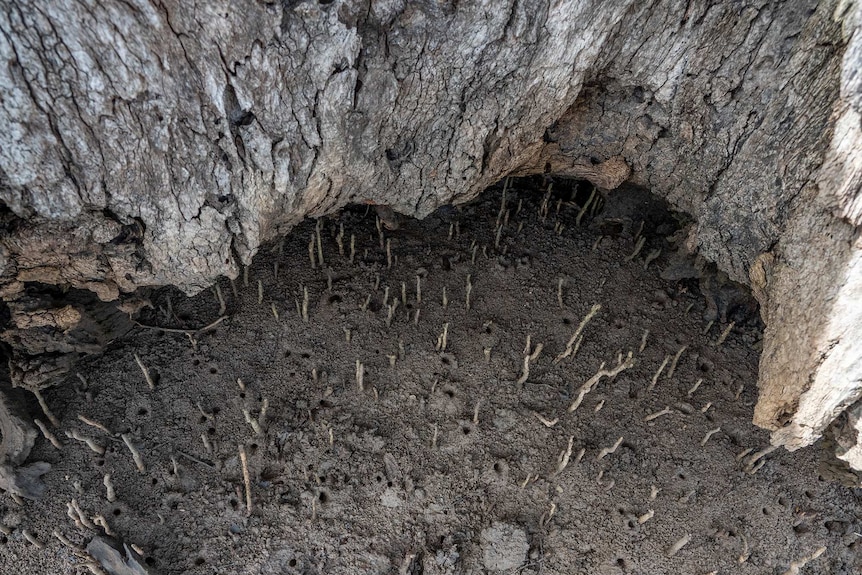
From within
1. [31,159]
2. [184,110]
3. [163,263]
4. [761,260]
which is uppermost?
[761,260]

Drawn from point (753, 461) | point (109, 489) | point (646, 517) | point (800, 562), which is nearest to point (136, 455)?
point (109, 489)

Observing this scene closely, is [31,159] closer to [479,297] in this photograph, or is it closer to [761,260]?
[479,297]

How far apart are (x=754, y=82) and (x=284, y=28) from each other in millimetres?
1701

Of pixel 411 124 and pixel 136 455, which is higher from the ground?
pixel 411 124

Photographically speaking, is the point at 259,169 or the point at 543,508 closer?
the point at 259,169

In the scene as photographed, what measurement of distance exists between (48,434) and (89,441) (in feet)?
0.70

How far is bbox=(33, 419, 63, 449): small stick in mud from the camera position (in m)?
2.64

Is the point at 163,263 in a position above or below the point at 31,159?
below

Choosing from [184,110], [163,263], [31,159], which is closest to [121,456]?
[163,263]

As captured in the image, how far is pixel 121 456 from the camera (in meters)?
2.67

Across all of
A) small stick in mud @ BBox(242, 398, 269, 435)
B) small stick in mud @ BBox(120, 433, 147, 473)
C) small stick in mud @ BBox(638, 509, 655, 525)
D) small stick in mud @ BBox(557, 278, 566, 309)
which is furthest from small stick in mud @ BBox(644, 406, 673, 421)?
small stick in mud @ BBox(120, 433, 147, 473)

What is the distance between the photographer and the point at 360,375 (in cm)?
281

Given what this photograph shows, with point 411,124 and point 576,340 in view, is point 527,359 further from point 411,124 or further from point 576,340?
point 411,124

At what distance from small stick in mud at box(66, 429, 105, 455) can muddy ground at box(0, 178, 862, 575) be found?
0.03 meters
